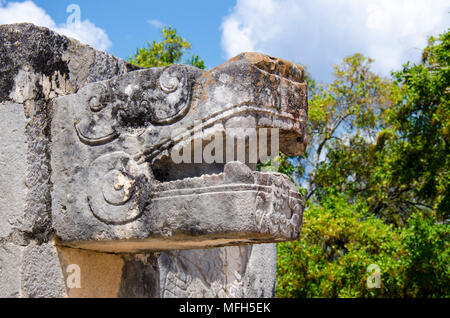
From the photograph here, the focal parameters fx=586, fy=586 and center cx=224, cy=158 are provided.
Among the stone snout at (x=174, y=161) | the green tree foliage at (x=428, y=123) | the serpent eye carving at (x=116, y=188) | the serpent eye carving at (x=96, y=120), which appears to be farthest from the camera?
the green tree foliage at (x=428, y=123)

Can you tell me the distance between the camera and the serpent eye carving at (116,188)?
8.17 ft

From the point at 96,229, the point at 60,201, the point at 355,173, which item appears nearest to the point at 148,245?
the point at 96,229

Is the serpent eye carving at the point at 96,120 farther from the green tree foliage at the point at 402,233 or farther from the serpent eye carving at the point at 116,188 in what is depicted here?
the green tree foliage at the point at 402,233

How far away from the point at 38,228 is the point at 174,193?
703 mm

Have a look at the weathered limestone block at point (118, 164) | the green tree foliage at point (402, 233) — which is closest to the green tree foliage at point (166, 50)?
the green tree foliage at point (402, 233)

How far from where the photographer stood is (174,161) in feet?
8.32

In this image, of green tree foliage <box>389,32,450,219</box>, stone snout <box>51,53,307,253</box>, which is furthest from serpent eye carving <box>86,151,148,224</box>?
green tree foliage <box>389,32,450,219</box>

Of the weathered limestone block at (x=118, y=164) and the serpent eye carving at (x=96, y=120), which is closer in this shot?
the weathered limestone block at (x=118, y=164)

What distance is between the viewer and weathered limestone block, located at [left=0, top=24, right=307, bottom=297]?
2.39 meters

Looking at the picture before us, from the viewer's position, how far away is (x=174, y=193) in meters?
2.43

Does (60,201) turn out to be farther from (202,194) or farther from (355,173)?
(355,173)

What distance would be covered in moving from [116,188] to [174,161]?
27 cm

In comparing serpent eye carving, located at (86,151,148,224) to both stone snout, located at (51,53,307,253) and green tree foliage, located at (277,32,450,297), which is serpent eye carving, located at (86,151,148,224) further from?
green tree foliage, located at (277,32,450,297)

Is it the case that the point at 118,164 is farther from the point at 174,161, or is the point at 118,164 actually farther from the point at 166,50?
the point at 166,50
